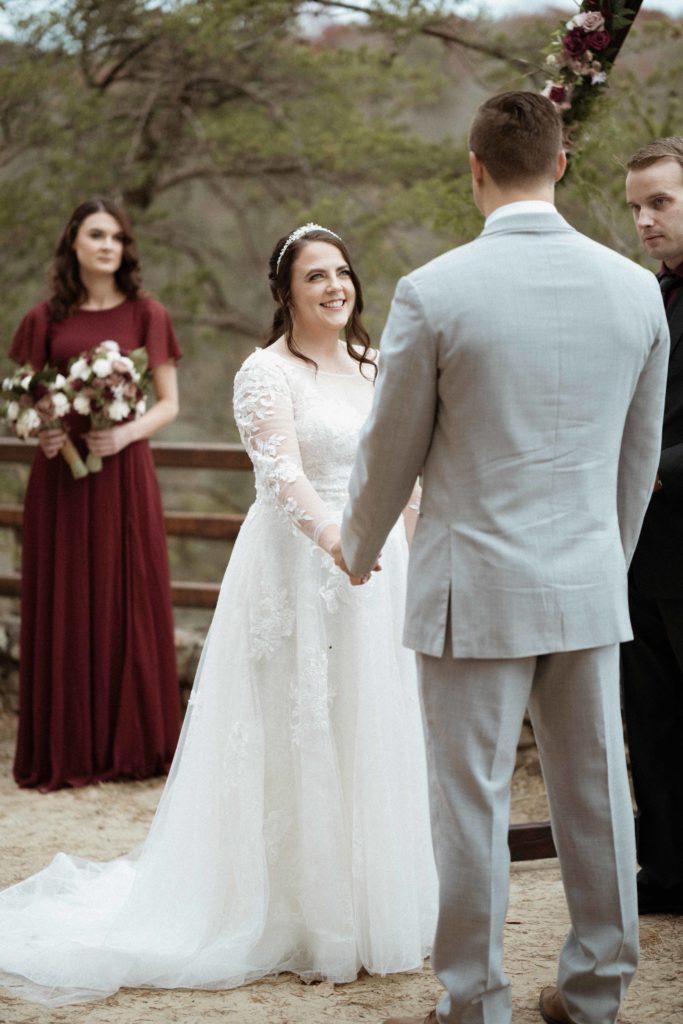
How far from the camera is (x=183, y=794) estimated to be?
3.34 m

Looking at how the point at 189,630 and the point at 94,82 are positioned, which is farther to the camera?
the point at 94,82

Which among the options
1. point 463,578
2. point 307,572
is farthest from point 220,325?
point 463,578

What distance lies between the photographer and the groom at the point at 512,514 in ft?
7.34

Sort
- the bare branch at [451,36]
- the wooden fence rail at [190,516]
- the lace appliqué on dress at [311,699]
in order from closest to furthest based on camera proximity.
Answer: the lace appliqué on dress at [311,699] → the wooden fence rail at [190,516] → the bare branch at [451,36]

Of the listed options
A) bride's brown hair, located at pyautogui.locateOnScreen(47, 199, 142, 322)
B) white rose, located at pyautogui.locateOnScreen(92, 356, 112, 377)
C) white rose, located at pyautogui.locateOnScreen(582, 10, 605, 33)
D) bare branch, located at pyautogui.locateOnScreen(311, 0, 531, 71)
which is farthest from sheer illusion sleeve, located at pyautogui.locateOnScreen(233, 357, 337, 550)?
bare branch, located at pyautogui.locateOnScreen(311, 0, 531, 71)

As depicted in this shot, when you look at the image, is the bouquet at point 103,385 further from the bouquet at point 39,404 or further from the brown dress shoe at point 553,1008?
the brown dress shoe at point 553,1008

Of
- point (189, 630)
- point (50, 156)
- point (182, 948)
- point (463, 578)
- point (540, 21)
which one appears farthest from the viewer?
point (50, 156)

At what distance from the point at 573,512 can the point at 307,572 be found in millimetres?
1104

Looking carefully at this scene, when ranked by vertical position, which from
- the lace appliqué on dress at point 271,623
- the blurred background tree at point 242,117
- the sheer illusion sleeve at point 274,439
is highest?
the blurred background tree at point 242,117

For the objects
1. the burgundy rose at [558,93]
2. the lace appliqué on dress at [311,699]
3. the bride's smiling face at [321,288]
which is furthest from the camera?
the burgundy rose at [558,93]

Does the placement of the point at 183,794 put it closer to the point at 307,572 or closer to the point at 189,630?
the point at 307,572

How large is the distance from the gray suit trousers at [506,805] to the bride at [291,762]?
70 centimetres

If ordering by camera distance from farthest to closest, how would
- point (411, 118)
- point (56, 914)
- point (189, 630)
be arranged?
point (411, 118)
point (189, 630)
point (56, 914)

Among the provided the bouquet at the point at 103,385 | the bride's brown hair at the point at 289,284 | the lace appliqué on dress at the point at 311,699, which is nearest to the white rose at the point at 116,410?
the bouquet at the point at 103,385
